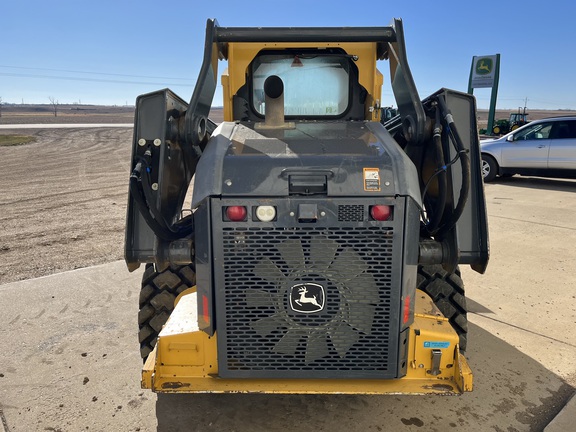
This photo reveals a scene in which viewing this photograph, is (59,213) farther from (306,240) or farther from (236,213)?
(306,240)

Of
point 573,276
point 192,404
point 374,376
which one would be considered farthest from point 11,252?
point 573,276

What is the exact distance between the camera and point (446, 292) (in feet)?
10.7

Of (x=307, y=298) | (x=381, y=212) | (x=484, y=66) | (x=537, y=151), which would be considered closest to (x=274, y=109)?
(x=381, y=212)

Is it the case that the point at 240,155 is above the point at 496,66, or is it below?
below

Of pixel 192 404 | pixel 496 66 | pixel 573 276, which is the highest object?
pixel 496 66

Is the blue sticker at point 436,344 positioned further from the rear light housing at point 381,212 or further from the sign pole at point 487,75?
the sign pole at point 487,75

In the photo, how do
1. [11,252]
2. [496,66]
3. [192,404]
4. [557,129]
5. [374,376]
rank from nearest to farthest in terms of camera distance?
[374,376]
[192,404]
[11,252]
[557,129]
[496,66]

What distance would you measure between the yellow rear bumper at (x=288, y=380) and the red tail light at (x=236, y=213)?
68 cm

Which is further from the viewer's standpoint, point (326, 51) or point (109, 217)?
point (109, 217)

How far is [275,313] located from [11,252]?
4.98 m

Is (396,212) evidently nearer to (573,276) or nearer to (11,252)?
(573,276)

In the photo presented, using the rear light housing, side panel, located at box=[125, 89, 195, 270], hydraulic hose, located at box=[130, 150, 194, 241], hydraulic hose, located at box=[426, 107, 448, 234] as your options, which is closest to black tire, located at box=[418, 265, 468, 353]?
hydraulic hose, located at box=[426, 107, 448, 234]

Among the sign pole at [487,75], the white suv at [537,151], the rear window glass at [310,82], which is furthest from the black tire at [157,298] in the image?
the sign pole at [487,75]

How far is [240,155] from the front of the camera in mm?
2393
